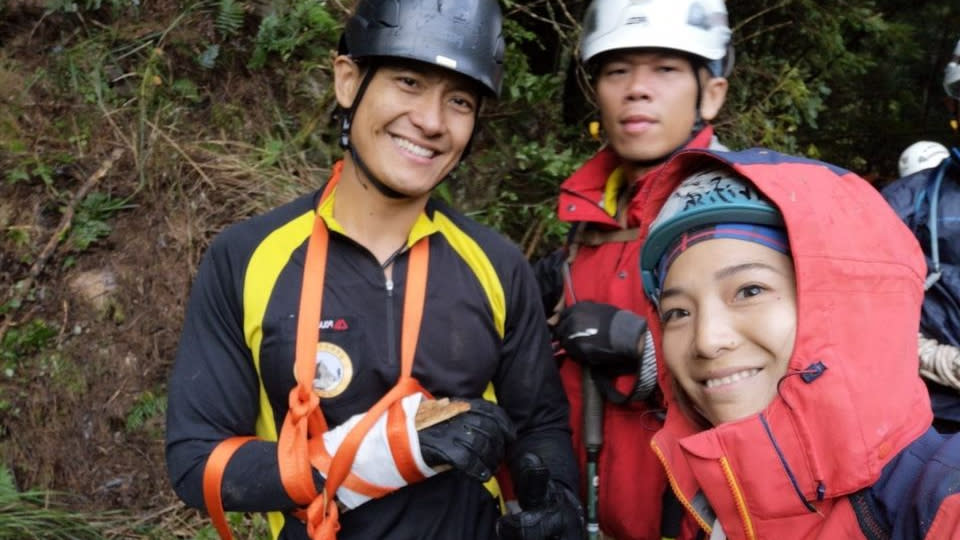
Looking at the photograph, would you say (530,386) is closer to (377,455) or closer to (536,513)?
(536,513)

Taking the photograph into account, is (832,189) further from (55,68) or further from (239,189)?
(55,68)

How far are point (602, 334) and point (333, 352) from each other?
0.98 meters

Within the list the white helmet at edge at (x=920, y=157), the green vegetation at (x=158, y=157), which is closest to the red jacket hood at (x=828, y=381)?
the green vegetation at (x=158, y=157)

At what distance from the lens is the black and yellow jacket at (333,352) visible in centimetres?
235

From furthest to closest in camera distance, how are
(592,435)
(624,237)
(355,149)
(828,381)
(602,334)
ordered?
1. (624,237)
2. (592,435)
3. (602,334)
4. (355,149)
5. (828,381)

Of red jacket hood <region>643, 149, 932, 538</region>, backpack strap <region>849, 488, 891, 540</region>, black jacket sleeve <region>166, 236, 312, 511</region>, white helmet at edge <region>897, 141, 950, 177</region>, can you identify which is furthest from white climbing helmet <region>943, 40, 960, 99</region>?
black jacket sleeve <region>166, 236, 312, 511</region>

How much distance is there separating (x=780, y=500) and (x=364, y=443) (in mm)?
1147

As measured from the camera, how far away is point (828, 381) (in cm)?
173

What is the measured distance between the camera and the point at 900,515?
5.44 ft

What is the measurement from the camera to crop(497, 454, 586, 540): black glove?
2326 millimetres

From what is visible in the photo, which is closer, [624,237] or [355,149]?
[355,149]

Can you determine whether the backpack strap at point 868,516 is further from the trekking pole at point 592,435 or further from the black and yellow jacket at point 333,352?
the trekking pole at point 592,435

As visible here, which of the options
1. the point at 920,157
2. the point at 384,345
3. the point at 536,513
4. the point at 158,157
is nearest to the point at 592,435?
the point at 536,513

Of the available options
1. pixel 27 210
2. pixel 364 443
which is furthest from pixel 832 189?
pixel 27 210
